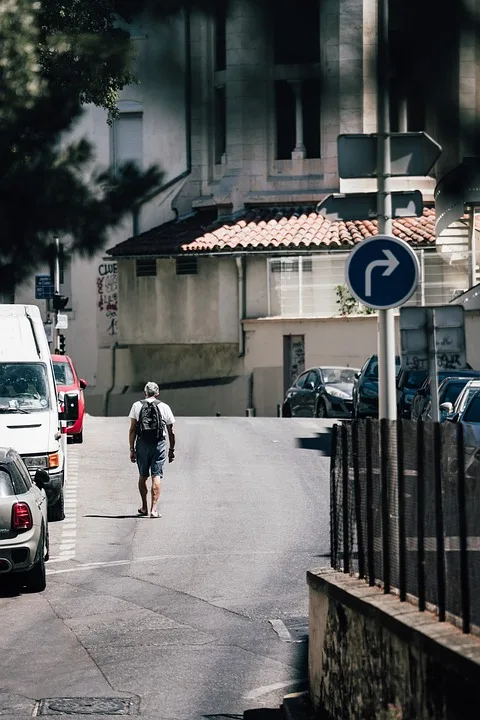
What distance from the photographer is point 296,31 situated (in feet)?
8.44

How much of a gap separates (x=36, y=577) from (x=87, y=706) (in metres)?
4.85

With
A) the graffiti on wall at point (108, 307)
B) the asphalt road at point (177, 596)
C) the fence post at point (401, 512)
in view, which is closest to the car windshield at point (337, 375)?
the asphalt road at point (177, 596)

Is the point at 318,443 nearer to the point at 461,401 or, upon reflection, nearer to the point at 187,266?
the point at 461,401

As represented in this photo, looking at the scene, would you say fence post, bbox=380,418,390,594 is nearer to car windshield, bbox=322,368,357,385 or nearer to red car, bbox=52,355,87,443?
red car, bbox=52,355,87,443

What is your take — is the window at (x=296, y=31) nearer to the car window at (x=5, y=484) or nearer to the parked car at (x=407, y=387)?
the car window at (x=5, y=484)

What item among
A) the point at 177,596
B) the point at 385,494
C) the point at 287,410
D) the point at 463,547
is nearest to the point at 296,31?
the point at 463,547

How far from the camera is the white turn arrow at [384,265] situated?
12.6 meters

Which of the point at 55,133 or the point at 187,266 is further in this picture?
the point at 187,266

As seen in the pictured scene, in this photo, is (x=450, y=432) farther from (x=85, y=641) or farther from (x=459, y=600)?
(x=85, y=641)

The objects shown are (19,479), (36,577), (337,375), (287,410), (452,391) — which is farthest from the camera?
(287,410)

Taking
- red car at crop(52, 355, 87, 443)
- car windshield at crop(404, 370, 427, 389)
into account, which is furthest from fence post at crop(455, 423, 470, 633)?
car windshield at crop(404, 370, 427, 389)

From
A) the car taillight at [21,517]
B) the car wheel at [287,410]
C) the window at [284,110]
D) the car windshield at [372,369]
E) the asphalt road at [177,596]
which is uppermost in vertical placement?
the window at [284,110]

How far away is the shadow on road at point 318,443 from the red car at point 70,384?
4341 mm

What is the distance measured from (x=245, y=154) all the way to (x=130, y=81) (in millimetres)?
273
